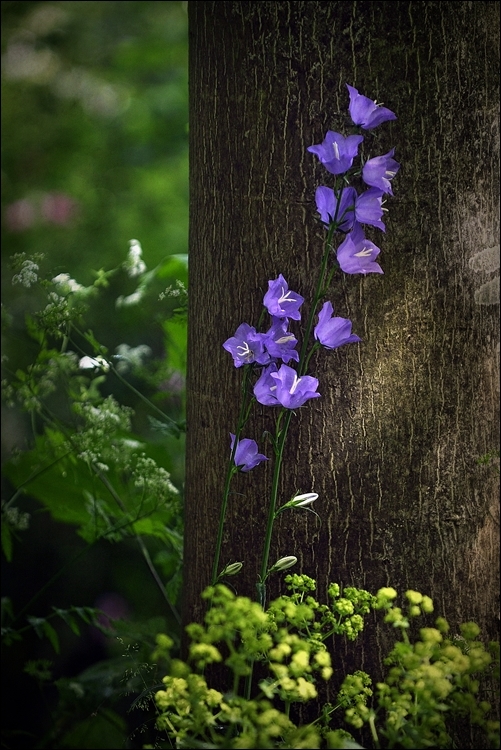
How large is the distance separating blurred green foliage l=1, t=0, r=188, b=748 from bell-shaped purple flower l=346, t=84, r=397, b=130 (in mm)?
1426

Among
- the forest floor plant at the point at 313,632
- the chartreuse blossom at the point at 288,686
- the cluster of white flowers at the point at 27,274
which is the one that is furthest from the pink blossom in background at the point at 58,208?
the chartreuse blossom at the point at 288,686

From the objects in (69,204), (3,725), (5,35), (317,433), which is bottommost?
(3,725)

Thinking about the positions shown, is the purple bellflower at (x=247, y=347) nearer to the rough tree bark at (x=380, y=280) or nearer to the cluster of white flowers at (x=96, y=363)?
the rough tree bark at (x=380, y=280)

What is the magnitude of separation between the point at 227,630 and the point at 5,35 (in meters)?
3.51

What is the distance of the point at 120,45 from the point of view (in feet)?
11.7

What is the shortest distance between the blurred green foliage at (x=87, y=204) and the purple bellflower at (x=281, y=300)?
1.34 meters

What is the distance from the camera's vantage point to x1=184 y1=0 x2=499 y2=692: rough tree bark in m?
1.06

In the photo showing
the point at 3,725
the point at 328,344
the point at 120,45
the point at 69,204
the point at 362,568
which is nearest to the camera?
the point at 328,344

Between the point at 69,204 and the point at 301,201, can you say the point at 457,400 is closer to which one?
the point at 301,201

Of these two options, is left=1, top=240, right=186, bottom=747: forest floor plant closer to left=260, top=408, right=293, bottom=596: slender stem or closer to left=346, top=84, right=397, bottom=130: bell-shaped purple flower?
left=260, top=408, right=293, bottom=596: slender stem

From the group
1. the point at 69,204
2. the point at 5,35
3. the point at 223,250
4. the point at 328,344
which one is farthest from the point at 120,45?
the point at 328,344

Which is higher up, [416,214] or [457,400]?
[416,214]

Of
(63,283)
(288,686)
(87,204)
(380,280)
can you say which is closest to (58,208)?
(87,204)

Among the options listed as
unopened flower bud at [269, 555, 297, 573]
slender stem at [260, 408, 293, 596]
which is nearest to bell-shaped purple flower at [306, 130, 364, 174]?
slender stem at [260, 408, 293, 596]
